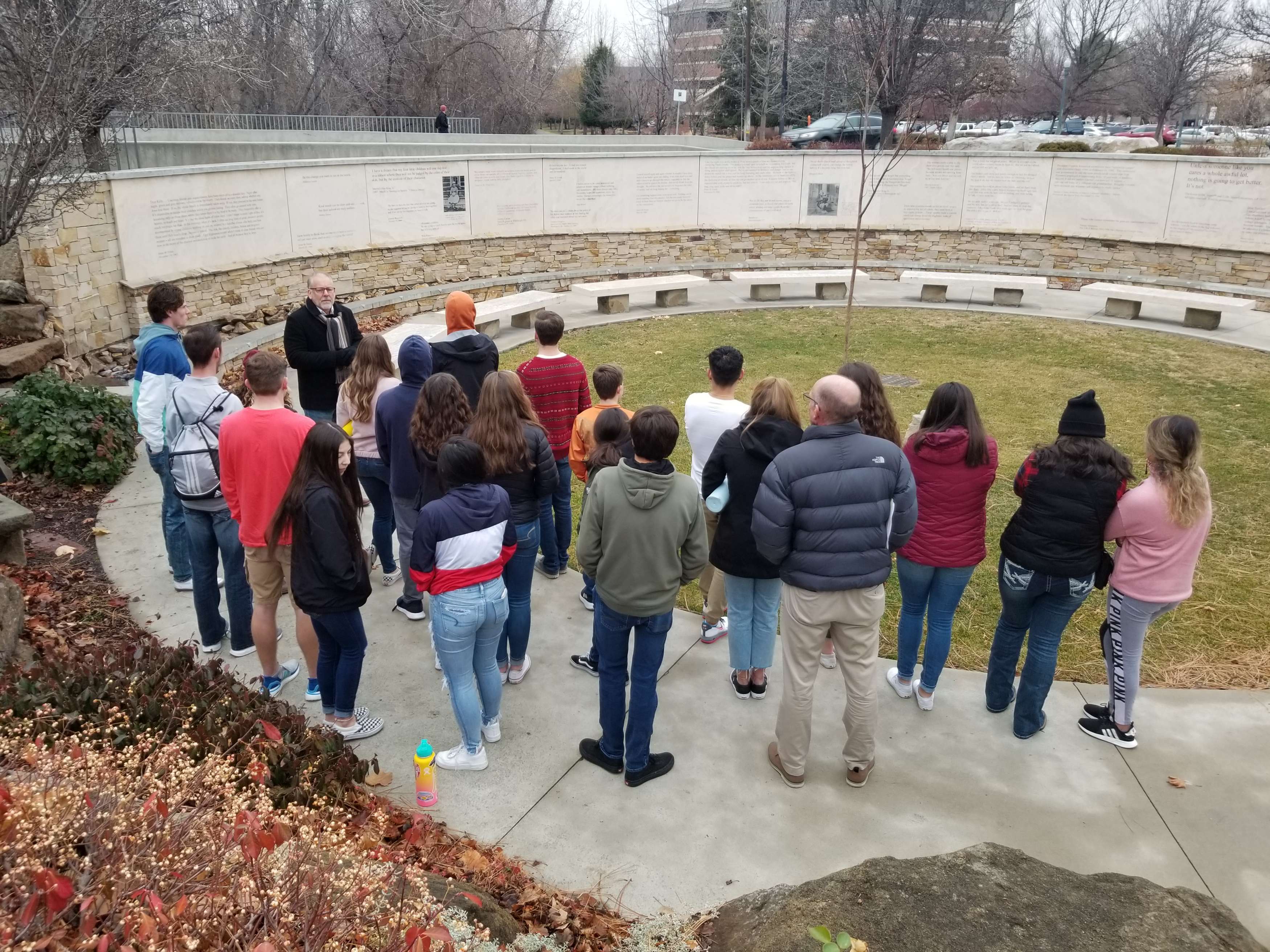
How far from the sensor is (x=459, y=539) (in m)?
4.02

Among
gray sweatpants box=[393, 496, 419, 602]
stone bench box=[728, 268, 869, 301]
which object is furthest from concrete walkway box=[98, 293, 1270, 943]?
stone bench box=[728, 268, 869, 301]

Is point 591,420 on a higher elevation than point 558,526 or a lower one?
higher

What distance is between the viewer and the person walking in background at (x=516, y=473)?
470 centimetres

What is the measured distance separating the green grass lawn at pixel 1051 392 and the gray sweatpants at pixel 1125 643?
635 millimetres

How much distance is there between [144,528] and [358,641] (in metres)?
3.24

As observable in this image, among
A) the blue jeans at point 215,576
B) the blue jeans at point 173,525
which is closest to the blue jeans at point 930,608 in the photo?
the blue jeans at point 215,576

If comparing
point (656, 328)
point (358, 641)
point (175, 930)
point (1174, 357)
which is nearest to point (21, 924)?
point (175, 930)

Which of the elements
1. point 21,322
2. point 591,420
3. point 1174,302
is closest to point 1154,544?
point 591,420

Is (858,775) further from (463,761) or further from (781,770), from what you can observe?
(463,761)

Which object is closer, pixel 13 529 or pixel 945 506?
pixel 945 506

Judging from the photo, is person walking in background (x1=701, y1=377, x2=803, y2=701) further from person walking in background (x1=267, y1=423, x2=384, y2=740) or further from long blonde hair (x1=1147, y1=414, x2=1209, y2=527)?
person walking in background (x1=267, y1=423, x2=384, y2=740)

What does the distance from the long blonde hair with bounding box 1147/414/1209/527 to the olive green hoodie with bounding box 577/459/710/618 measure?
6.72 feet

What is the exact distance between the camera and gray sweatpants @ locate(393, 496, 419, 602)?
210 inches

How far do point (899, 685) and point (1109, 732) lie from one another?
1.02 meters
